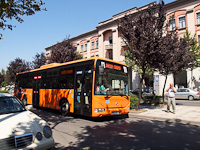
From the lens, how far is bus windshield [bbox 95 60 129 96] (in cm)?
694

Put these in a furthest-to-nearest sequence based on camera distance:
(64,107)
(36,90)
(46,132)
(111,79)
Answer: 1. (36,90)
2. (64,107)
3. (111,79)
4. (46,132)

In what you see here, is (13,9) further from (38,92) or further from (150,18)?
(150,18)

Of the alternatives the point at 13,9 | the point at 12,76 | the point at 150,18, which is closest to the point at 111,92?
the point at 150,18

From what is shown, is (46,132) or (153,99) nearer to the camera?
(46,132)

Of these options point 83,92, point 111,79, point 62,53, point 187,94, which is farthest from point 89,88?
point 187,94

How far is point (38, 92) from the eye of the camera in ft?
36.5

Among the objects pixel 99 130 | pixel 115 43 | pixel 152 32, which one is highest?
pixel 115 43

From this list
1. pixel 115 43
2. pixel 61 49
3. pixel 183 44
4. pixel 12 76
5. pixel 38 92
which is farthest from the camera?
pixel 12 76

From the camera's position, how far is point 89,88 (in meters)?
7.14

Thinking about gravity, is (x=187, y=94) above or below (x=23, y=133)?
below

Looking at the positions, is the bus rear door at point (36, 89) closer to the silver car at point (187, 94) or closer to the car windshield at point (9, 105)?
the car windshield at point (9, 105)

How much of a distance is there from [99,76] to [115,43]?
26.7m

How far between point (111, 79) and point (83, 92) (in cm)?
157

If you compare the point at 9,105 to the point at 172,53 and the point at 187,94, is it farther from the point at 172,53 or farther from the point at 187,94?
the point at 187,94
